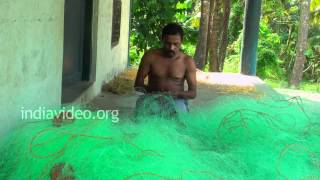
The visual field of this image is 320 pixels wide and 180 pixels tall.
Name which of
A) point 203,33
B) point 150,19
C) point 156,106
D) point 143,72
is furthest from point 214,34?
point 156,106

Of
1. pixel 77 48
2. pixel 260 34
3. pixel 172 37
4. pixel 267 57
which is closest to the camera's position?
pixel 172 37

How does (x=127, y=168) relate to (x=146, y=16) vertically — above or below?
below

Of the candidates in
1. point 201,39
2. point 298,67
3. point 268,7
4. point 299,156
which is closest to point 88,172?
point 299,156

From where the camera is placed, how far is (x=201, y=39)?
12914mm

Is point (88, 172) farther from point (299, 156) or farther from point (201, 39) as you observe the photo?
point (201, 39)

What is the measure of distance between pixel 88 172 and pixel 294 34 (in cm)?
2416

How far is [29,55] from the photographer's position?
4.00 meters

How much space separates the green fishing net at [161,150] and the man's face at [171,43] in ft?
4.08

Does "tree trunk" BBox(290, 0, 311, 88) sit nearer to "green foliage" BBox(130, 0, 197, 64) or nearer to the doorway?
"green foliage" BBox(130, 0, 197, 64)

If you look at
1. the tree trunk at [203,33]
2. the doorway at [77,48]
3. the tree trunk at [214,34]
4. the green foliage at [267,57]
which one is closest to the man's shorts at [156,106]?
the doorway at [77,48]

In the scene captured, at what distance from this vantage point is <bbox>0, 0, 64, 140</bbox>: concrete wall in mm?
3469

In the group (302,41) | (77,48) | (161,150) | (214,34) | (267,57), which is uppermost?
(214,34)

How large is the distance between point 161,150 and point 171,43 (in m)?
1.95

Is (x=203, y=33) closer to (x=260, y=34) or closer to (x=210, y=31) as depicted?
(x=210, y=31)
